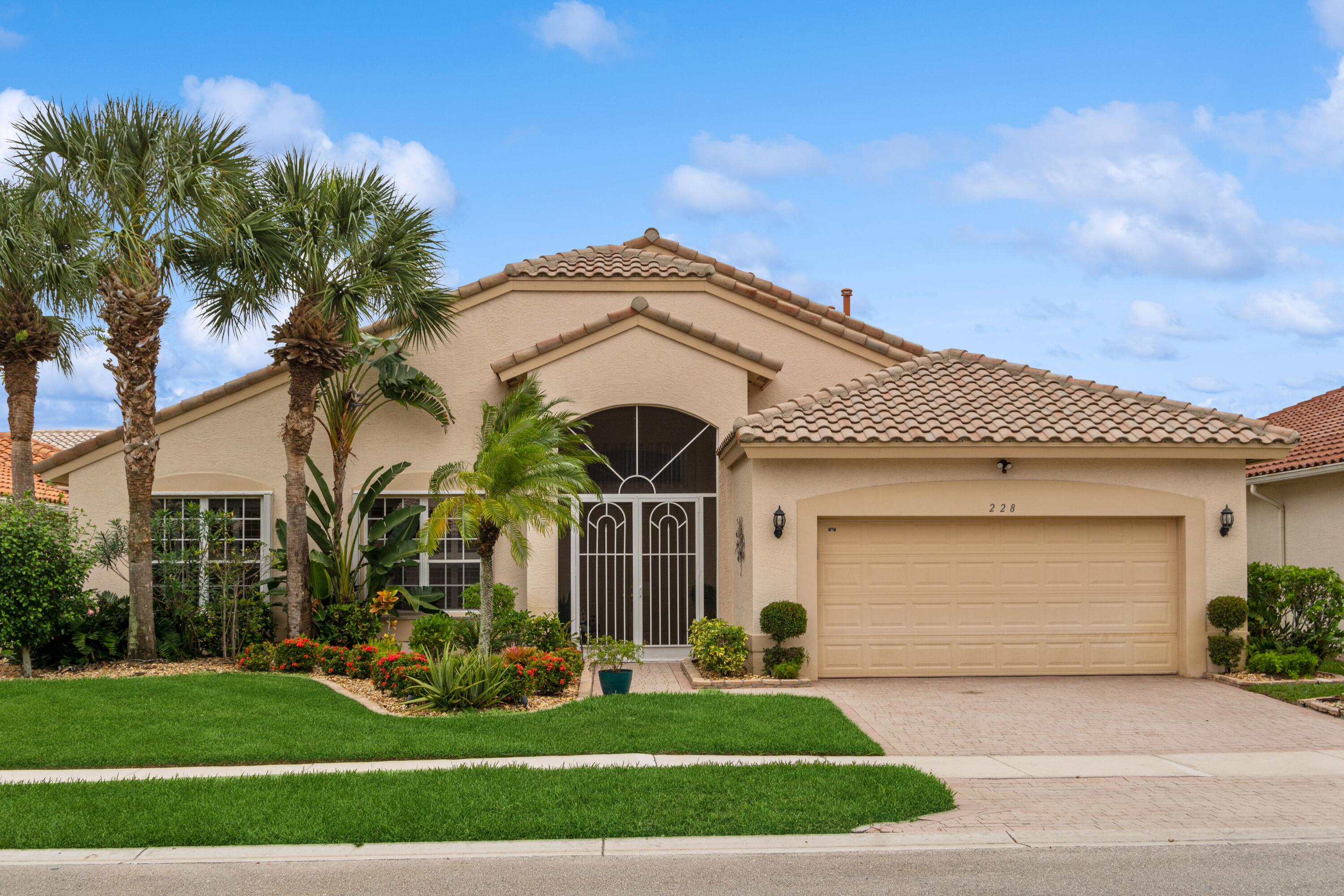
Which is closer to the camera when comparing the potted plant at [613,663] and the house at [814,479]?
the potted plant at [613,663]

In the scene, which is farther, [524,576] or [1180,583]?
[524,576]

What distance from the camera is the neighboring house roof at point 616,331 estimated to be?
17031 mm

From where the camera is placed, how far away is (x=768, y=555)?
47.4 ft

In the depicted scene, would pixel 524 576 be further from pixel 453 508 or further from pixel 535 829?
pixel 535 829

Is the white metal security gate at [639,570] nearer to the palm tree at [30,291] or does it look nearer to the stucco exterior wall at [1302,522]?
the palm tree at [30,291]

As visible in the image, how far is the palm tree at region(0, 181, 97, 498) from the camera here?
1616 centimetres

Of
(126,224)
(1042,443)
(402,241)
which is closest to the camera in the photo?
(1042,443)

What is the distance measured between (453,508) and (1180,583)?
1018 centimetres

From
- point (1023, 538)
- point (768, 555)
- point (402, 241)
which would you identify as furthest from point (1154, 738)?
point (402, 241)

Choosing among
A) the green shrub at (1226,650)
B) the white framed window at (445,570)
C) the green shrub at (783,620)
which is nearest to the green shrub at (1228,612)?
the green shrub at (1226,650)

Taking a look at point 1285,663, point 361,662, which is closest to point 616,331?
point 361,662

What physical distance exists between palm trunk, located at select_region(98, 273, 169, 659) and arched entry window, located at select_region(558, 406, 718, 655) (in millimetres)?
6234

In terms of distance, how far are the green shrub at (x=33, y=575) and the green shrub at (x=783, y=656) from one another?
10.1m

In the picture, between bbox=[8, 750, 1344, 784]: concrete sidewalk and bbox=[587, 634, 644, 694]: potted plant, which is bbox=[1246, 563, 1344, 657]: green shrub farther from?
bbox=[587, 634, 644, 694]: potted plant
